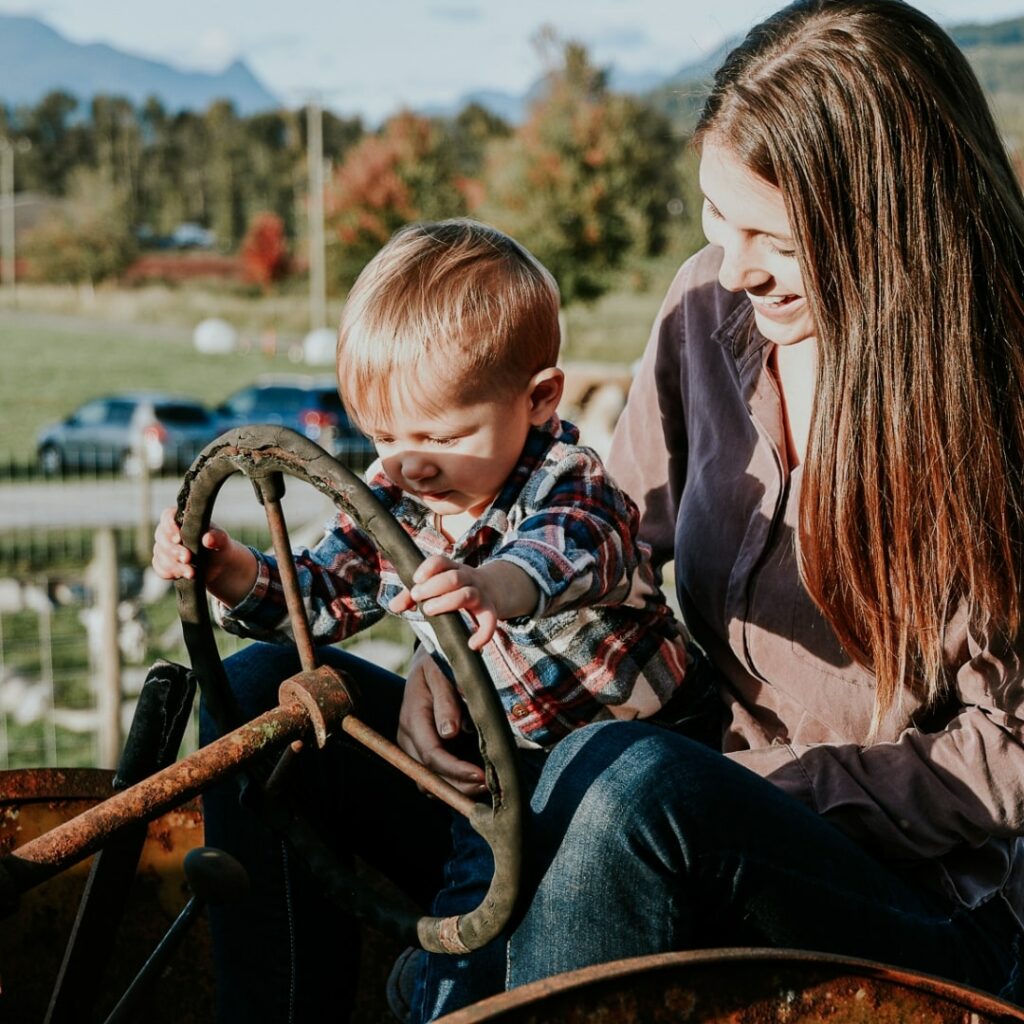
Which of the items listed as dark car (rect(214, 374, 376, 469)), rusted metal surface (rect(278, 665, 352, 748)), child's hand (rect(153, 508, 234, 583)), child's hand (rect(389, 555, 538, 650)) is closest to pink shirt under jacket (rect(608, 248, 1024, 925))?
child's hand (rect(389, 555, 538, 650))

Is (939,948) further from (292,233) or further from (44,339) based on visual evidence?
(292,233)

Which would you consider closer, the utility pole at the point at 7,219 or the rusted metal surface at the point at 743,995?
the rusted metal surface at the point at 743,995

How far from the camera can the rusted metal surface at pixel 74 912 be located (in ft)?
5.89

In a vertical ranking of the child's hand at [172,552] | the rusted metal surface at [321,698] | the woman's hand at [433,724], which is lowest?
the woman's hand at [433,724]

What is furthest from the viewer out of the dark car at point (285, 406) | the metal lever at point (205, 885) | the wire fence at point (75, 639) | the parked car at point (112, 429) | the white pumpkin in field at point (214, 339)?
the white pumpkin in field at point (214, 339)

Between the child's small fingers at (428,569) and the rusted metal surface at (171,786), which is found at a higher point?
the child's small fingers at (428,569)

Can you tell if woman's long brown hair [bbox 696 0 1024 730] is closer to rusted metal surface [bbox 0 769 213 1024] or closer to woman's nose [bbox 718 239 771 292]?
woman's nose [bbox 718 239 771 292]

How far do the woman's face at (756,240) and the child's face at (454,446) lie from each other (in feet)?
1.03

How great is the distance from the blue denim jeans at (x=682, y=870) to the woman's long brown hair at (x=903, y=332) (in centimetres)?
28

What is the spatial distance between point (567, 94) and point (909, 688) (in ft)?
86.0

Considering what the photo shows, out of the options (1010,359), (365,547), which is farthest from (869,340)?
(365,547)

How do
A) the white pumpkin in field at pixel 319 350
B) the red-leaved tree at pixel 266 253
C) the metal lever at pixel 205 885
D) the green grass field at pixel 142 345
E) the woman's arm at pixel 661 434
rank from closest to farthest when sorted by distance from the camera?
the metal lever at pixel 205 885, the woman's arm at pixel 661 434, the green grass field at pixel 142 345, the white pumpkin in field at pixel 319 350, the red-leaved tree at pixel 266 253

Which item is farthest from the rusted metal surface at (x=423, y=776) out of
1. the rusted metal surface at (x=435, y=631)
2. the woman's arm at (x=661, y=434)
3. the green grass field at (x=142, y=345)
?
the green grass field at (x=142, y=345)

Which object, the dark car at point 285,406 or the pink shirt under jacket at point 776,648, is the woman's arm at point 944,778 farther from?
the dark car at point 285,406
